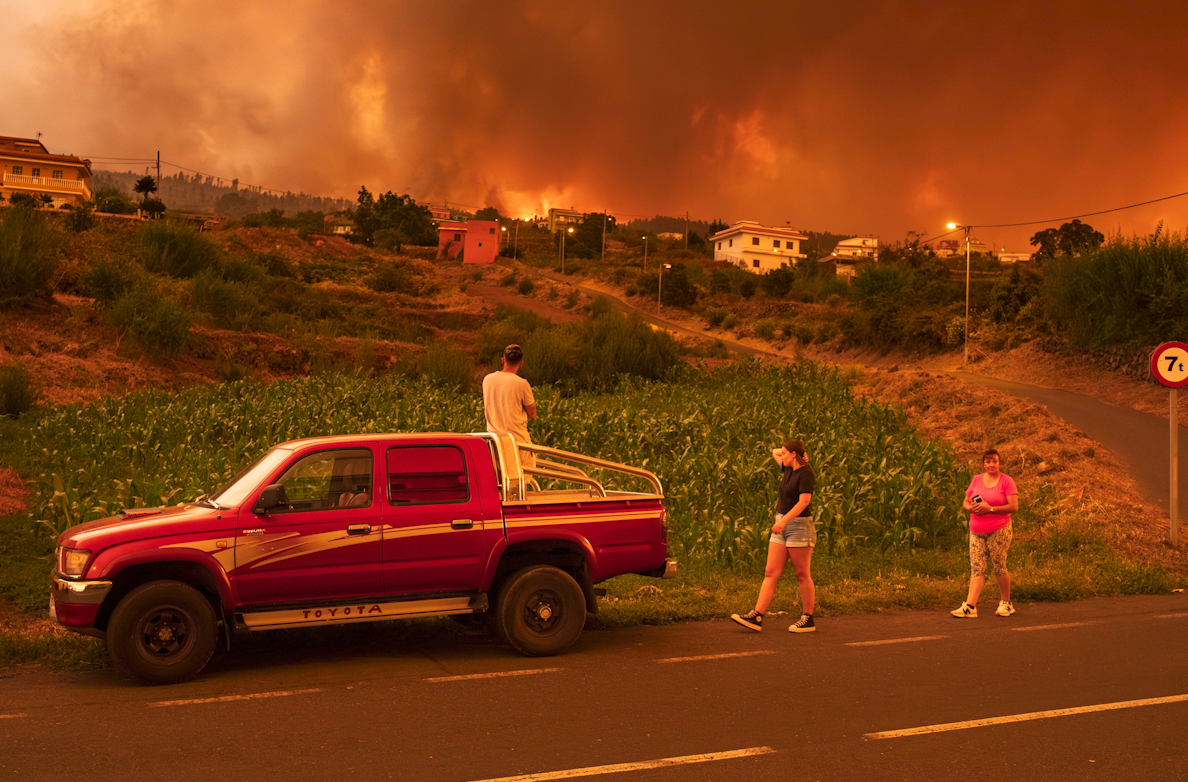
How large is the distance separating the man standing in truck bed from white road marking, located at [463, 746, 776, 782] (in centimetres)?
495

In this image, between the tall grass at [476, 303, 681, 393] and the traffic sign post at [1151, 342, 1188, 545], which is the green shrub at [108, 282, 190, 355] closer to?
the tall grass at [476, 303, 681, 393]

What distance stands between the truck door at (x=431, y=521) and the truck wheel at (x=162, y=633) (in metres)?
1.41

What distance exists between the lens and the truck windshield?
7113mm

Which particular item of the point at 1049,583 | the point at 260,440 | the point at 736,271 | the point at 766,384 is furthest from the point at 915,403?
the point at 736,271

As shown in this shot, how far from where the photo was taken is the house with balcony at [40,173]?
86.5 meters

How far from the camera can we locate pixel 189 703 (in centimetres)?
606

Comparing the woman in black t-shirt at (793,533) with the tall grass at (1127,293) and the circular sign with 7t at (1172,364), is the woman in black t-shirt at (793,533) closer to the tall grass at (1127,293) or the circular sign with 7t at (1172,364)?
the circular sign with 7t at (1172,364)

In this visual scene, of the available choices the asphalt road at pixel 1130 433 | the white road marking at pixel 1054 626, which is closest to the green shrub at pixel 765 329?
the asphalt road at pixel 1130 433

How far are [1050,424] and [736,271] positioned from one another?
246ft

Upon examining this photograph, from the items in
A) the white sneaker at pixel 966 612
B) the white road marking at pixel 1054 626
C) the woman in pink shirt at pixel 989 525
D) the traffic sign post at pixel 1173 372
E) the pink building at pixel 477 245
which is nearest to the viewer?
the white road marking at pixel 1054 626

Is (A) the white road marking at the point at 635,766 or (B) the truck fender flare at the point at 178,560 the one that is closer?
(A) the white road marking at the point at 635,766

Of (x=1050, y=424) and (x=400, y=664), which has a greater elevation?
(x=1050, y=424)

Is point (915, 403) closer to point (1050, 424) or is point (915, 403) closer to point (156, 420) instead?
point (1050, 424)

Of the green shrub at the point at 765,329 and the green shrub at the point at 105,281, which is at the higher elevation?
the green shrub at the point at 765,329
